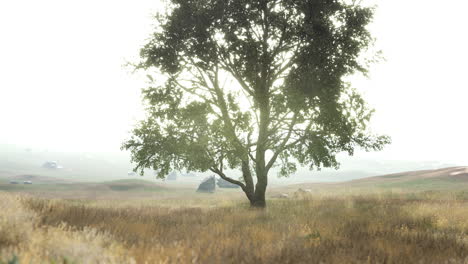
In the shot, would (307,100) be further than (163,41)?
No

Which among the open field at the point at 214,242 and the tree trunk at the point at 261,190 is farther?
the tree trunk at the point at 261,190

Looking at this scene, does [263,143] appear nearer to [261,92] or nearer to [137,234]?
[261,92]

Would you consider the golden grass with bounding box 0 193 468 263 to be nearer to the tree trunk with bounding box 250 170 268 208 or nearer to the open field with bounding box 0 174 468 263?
the open field with bounding box 0 174 468 263

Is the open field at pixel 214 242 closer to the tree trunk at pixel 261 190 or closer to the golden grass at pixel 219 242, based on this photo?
the golden grass at pixel 219 242

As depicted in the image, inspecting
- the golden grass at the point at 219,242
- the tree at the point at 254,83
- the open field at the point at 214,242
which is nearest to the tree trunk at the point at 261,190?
the tree at the point at 254,83

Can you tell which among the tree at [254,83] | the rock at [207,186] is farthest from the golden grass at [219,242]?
the rock at [207,186]

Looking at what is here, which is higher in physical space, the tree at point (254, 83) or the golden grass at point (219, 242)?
the tree at point (254, 83)

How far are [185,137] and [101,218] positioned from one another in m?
6.84

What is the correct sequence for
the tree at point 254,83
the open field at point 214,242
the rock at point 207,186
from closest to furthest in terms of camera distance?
the open field at point 214,242 → the tree at point 254,83 → the rock at point 207,186

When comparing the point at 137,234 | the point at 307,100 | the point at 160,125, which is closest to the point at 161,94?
the point at 160,125

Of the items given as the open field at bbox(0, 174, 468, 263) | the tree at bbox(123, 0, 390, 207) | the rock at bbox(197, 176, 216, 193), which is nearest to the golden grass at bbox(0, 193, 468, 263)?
the open field at bbox(0, 174, 468, 263)

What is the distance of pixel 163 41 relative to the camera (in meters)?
16.1

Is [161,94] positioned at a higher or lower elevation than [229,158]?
higher

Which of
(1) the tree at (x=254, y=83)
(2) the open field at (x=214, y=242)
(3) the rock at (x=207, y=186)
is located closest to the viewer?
(2) the open field at (x=214, y=242)
